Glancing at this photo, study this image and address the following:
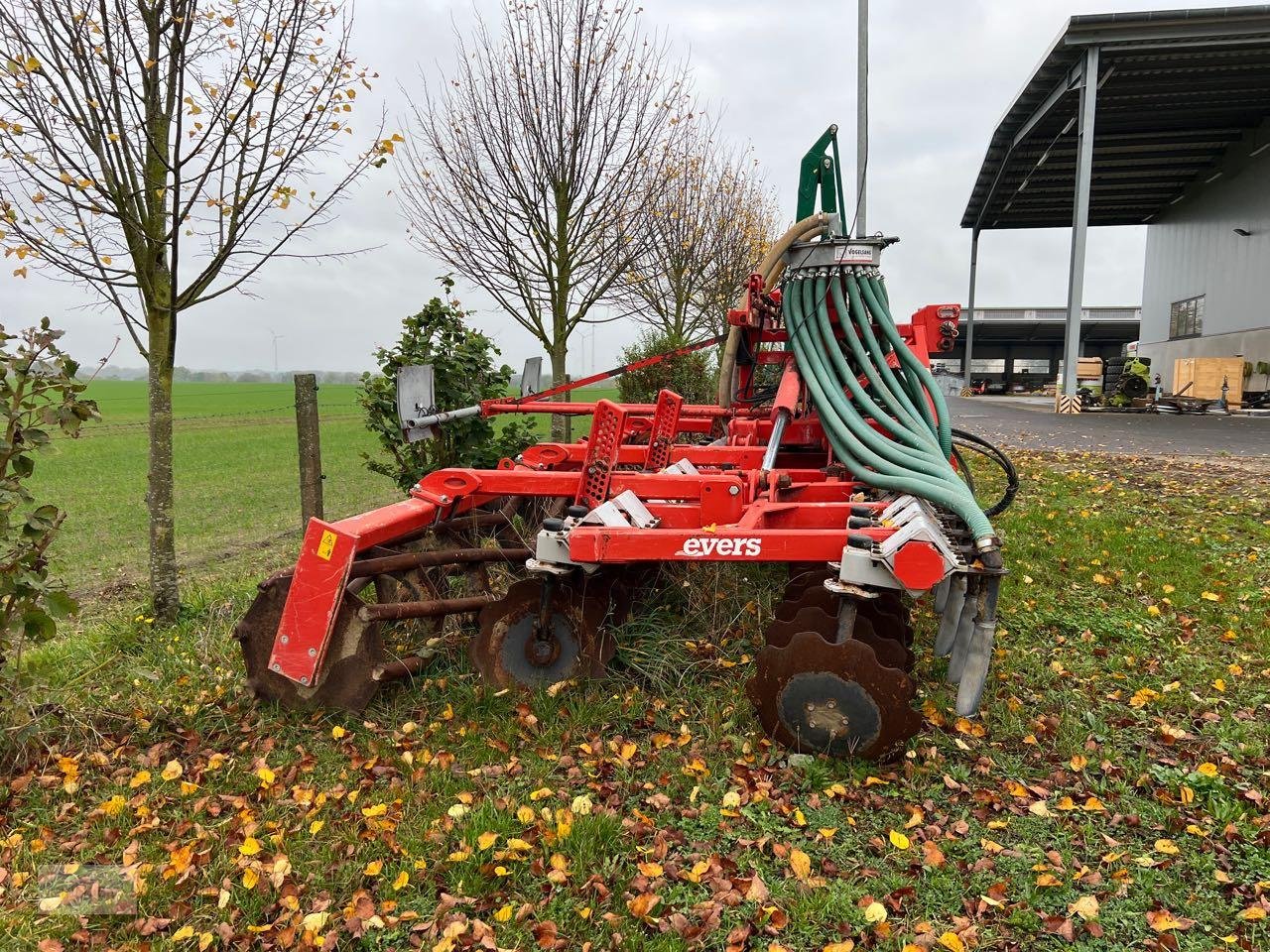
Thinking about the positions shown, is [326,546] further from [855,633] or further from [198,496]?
[198,496]

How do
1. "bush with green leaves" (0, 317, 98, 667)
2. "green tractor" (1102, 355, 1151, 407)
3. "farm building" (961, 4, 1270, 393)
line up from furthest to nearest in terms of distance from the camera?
"green tractor" (1102, 355, 1151, 407)
"farm building" (961, 4, 1270, 393)
"bush with green leaves" (0, 317, 98, 667)

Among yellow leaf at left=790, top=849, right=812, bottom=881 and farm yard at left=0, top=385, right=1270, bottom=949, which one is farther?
yellow leaf at left=790, top=849, right=812, bottom=881

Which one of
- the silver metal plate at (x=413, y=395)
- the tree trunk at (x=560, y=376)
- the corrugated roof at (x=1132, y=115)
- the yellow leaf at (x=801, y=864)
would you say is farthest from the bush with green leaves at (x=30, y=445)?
the corrugated roof at (x=1132, y=115)

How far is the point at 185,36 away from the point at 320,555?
3025mm

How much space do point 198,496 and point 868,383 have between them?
11.0 m

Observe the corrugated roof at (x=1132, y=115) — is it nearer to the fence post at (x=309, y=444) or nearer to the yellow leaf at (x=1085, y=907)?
the fence post at (x=309, y=444)

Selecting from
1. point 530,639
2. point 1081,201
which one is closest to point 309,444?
point 530,639

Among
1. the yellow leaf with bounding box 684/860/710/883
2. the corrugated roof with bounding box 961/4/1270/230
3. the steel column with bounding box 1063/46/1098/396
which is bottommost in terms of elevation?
the yellow leaf with bounding box 684/860/710/883

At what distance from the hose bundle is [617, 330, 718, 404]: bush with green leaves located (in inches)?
271

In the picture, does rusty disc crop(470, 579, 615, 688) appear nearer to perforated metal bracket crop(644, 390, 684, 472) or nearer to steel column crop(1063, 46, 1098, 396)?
perforated metal bracket crop(644, 390, 684, 472)

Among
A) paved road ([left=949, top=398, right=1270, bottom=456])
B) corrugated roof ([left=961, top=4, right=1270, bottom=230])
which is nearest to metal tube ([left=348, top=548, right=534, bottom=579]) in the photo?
paved road ([left=949, top=398, right=1270, bottom=456])

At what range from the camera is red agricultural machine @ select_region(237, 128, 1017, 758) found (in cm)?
311

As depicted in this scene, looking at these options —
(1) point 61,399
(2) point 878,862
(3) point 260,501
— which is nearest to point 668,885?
(2) point 878,862

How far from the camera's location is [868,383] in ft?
16.3
